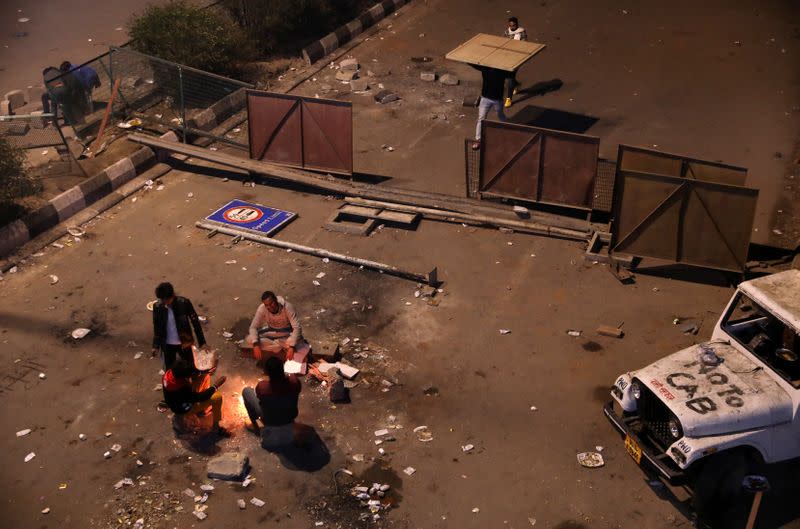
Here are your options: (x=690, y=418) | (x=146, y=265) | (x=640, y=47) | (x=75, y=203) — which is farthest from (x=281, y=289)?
(x=640, y=47)

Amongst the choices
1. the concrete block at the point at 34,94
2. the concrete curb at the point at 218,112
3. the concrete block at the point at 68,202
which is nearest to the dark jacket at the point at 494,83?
the concrete curb at the point at 218,112

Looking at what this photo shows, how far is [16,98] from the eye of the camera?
16.7m

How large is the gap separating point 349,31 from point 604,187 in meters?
9.54

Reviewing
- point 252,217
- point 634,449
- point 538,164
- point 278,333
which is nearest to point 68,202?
point 252,217

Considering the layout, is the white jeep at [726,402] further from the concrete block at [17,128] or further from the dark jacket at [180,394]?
the concrete block at [17,128]

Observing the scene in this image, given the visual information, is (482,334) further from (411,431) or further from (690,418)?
(690,418)

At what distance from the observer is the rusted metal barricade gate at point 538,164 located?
12.6 meters

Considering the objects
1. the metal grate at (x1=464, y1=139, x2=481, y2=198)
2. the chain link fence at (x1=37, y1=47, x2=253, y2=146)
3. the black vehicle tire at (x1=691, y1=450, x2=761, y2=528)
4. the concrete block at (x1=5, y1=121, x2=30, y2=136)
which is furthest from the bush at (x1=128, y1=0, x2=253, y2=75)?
the black vehicle tire at (x1=691, y1=450, x2=761, y2=528)

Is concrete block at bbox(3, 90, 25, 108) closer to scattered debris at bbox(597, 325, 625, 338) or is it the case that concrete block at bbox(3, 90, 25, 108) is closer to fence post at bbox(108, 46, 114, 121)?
fence post at bbox(108, 46, 114, 121)

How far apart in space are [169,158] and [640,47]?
447 inches

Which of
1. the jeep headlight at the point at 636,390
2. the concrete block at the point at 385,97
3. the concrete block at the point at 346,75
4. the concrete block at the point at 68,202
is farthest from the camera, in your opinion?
the concrete block at the point at 346,75

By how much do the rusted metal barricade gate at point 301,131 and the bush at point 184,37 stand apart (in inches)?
131

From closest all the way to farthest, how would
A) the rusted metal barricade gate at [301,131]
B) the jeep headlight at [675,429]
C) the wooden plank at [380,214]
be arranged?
the jeep headlight at [675,429] < the wooden plank at [380,214] < the rusted metal barricade gate at [301,131]

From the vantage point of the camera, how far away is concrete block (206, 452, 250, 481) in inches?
336
